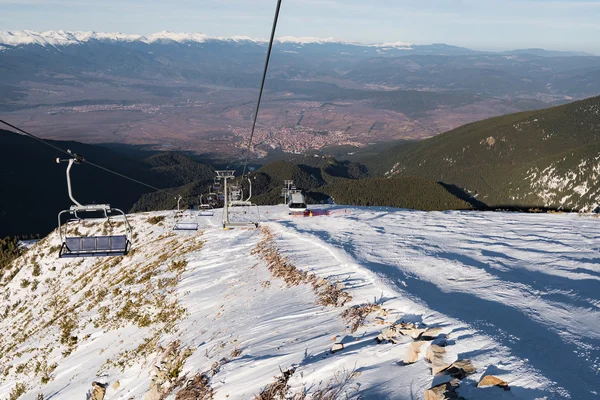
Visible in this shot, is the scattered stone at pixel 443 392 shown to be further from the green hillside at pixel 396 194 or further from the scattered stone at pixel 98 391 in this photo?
the green hillside at pixel 396 194

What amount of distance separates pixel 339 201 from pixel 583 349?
143 metres

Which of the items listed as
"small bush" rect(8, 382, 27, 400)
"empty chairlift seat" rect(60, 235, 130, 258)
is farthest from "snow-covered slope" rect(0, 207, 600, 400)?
"empty chairlift seat" rect(60, 235, 130, 258)

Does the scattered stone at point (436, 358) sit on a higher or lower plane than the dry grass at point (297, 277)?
higher

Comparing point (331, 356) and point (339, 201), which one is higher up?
point (331, 356)

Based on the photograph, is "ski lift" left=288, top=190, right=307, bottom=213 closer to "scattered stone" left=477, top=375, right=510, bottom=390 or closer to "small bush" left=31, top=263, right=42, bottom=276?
"small bush" left=31, top=263, right=42, bottom=276

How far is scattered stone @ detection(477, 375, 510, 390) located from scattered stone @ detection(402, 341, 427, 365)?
1546 mm

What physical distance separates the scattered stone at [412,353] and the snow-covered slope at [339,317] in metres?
0.02

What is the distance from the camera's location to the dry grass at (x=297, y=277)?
1307 centimetres

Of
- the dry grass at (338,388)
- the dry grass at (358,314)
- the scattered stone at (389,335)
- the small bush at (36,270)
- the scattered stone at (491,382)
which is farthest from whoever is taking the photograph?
the small bush at (36,270)

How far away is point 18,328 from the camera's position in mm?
28141

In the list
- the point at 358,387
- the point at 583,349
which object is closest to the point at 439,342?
the point at 358,387

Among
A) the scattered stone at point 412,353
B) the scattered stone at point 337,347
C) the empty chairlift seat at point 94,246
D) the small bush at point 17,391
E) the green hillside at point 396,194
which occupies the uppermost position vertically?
the scattered stone at point 412,353

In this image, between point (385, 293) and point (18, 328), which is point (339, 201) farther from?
point (385, 293)

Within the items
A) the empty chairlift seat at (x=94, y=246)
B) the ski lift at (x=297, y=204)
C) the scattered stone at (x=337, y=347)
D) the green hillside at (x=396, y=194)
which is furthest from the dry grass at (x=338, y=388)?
the green hillside at (x=396, y=194)
